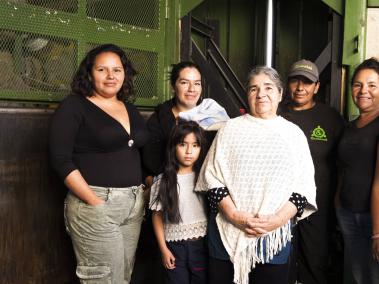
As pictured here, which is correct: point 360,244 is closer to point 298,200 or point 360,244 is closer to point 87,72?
point 298,200

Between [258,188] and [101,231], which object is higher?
[258,188]

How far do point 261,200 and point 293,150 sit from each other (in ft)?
0.98

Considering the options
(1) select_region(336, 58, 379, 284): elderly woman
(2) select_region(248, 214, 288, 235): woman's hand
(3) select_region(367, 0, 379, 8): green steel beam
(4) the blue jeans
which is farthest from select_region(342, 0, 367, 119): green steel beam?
(2) select_region(248, 214, 288, 235): woman's hand

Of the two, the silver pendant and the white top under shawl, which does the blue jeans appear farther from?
the silver pendant

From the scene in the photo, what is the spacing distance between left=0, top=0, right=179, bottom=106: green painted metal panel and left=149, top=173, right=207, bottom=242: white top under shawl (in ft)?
3.70

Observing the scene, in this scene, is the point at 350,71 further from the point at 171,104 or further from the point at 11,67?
the point at 11,67

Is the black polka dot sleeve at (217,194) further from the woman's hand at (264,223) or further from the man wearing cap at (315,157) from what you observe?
the man wearing cap at (315,157)

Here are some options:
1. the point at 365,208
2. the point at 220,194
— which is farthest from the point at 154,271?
the point at 365,208

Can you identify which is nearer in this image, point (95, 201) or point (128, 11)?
point (95, 201)

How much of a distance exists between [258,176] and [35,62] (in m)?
1.66

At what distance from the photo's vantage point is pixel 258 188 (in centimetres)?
207

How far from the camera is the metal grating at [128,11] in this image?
3.16m

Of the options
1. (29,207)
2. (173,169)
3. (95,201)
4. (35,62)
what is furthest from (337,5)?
(29,207)

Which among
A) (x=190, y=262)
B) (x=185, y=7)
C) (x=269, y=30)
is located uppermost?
(x=269, y=30)
